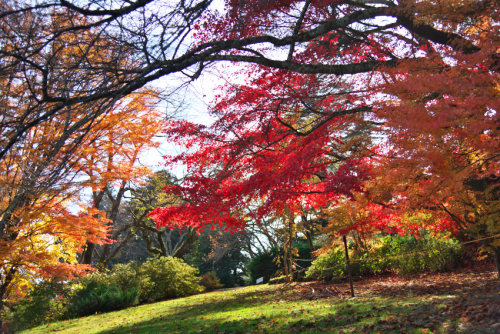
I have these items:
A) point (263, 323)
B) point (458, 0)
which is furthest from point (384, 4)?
point (263, 323)

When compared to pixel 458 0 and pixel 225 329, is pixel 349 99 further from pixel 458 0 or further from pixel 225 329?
pixel 225 329

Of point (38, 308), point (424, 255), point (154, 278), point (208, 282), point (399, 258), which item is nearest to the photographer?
point (424, 255)

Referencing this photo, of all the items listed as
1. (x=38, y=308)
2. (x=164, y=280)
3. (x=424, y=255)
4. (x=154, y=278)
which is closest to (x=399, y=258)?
(x=424, y=255)

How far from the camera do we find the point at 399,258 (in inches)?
425

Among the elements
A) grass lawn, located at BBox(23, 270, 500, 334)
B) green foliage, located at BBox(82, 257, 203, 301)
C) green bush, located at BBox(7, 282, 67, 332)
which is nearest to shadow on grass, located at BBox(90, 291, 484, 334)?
grass lawn, located at BBox(23, 270, 500, 334)

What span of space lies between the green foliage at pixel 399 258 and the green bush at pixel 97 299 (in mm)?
7345

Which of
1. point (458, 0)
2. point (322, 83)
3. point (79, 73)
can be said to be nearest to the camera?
point (79, 73)

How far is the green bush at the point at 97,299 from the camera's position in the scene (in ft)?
36.0

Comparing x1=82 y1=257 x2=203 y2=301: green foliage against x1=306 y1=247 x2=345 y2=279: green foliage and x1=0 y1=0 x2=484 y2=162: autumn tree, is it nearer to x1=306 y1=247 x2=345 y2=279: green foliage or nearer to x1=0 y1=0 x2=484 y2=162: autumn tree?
x1=306 y1=247 x2=345 y2=279: green foliage

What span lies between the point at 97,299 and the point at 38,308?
71.5 inches

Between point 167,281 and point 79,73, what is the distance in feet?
38.0

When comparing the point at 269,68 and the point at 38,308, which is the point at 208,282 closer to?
the point at 38,308

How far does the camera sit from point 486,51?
394 centimetres

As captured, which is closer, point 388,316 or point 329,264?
point 388,316
